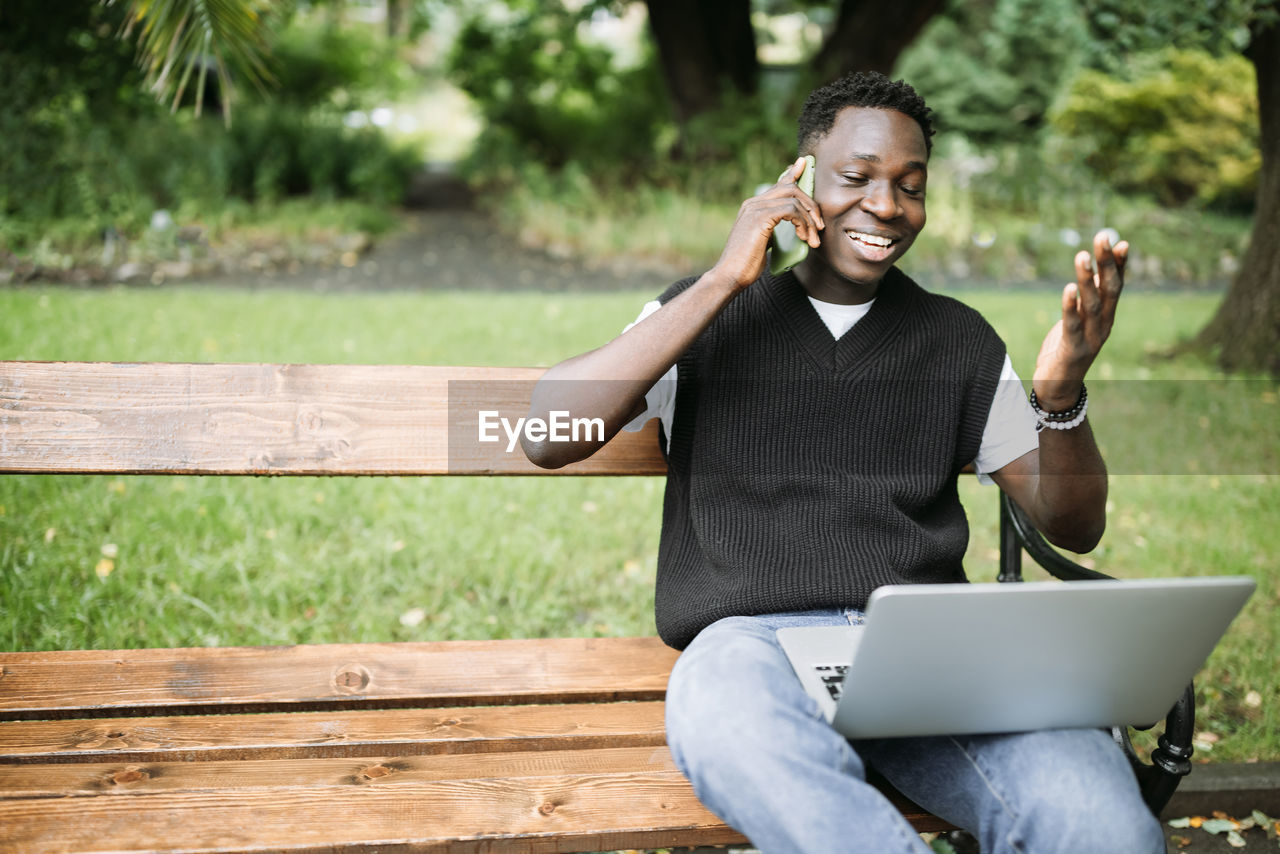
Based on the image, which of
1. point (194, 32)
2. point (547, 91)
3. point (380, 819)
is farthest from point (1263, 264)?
point (547, 91)

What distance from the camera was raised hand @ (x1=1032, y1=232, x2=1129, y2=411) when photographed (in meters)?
1.76

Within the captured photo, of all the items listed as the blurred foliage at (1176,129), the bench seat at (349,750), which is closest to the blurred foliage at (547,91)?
the blurred foliage at (1176,129)

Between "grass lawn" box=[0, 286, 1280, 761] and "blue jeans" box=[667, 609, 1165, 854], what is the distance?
1615mm

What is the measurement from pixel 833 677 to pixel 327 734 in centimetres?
107

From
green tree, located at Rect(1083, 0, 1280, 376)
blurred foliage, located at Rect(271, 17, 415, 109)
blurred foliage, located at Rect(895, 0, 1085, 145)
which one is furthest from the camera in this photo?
blurred foliage, located at Rect(895, 0, 1085, 145)

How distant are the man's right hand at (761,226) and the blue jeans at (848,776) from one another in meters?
0.72

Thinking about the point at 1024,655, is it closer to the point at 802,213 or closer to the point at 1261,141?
the point at 802,213

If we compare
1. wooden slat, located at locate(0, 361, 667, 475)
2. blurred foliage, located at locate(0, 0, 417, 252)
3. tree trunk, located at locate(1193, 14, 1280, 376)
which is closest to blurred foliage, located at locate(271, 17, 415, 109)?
blurred foliage, located at locate(0, 0, 417, 252)

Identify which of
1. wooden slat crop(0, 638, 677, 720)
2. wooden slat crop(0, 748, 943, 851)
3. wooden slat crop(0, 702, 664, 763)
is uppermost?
wooden slat crop(0, 748, 943, 851)

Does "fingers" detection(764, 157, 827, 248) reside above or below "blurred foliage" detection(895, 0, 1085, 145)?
below

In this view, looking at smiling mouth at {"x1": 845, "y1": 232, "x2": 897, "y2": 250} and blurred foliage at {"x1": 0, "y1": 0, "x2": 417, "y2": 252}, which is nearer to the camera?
smiling mouth at {"x1": 845, "y1": 232, "x2": 897, "y2": 250}

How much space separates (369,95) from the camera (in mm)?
15445

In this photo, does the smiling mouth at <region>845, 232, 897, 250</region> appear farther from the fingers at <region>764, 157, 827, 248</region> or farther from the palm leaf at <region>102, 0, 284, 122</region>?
the palm leaf at <region>102, 0, 284, 122</region>

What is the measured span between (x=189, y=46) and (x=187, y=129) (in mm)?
8720
